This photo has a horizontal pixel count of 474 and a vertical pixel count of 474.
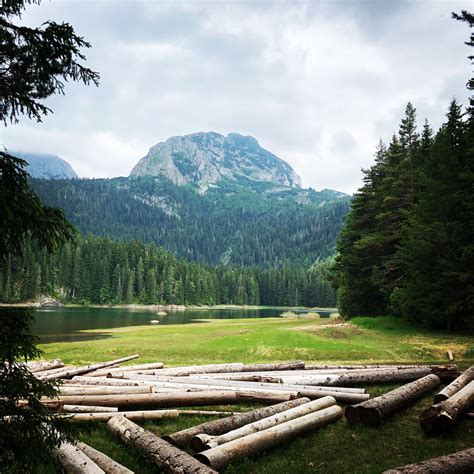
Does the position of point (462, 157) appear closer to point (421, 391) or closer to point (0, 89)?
point (421, 391)

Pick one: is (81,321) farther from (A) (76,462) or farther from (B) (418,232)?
(A) (76,462)

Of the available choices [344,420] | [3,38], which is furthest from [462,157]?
[3,38]

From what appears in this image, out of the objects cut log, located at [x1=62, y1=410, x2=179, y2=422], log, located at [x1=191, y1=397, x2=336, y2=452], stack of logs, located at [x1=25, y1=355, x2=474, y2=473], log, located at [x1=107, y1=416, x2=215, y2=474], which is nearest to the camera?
log, located at [x1=107, y1=416, x2=215, y2=474]

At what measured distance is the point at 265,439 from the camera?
8.79 m

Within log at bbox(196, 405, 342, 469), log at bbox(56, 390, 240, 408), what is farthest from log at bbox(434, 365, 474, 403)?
log at bbox(56, 390, 240, 408)

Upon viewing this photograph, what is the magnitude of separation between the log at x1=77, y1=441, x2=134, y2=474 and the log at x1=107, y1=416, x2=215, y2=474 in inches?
30.8

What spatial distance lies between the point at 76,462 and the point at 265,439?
4.08 m

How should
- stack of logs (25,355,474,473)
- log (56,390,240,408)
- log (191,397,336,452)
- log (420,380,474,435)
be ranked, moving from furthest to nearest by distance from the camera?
log (56,390,240,408)
log (420,380,474,435)
log (191,397,336,452)
stack of logs (25,355,474,473)

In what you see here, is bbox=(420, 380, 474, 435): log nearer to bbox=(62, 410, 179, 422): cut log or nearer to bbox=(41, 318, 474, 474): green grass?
bbox=(41, 318, 474, 474): green grass

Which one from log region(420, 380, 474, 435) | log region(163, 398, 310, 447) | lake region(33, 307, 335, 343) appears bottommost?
lake region(33, 307, 335, 343)

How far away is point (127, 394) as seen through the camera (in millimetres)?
12070

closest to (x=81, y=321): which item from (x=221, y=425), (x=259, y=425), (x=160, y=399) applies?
(x=160, y=399)

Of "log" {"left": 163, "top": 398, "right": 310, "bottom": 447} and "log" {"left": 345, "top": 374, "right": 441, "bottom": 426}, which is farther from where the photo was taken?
"log" {"left": 345, "top": 374, "right": 441, "bottom": 426}

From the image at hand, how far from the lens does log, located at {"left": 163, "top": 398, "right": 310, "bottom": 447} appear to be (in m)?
8.90
